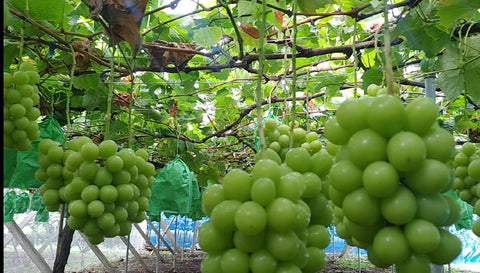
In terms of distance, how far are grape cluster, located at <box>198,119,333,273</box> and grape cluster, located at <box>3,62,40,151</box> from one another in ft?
2.83

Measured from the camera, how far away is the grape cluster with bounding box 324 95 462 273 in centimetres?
62

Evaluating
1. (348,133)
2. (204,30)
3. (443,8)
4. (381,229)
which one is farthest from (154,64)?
(381,229)

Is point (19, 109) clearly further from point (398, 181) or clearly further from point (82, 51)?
point (398, 181)

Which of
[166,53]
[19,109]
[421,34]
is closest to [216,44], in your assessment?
[166,53]

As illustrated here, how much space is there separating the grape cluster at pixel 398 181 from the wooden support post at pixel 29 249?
642cm

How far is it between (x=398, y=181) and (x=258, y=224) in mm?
239

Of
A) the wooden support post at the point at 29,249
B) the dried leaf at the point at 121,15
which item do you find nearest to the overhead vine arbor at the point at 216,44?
the dried leaf at the point at 121,15

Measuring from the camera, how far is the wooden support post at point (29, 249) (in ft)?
19.7

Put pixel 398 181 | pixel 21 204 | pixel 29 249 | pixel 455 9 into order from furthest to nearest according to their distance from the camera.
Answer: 1. pixel 21 204
2. pixel 29 249
3. pixel 455 9
4. pixel 398 181

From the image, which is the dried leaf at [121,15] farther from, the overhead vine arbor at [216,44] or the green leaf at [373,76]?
the green leaf at [373,76]

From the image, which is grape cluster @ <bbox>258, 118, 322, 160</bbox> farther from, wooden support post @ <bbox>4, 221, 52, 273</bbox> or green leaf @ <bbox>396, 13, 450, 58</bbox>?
wooden support post @ <bbox>4, 221, 52, 273</bbox>

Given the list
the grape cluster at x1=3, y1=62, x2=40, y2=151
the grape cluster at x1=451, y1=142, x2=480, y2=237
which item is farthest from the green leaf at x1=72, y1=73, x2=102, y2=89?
the grape cluster at x1=451, y1=142, x2=480, y2=237

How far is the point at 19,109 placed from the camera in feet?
4.18

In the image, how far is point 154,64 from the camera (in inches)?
78.8
